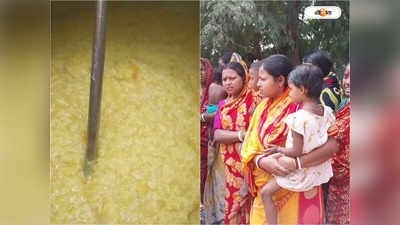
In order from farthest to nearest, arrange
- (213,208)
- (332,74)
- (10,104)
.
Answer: (213,208)
(332,74)
(10,104)

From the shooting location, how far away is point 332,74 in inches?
118

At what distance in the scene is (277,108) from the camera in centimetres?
307

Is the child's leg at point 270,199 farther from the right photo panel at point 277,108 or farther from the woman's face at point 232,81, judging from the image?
the woman's face at point 232,81

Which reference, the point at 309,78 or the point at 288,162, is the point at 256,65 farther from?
the point at 288,162

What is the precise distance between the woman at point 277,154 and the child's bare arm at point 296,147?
4 cm

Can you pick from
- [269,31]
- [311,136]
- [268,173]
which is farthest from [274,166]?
[269,31]

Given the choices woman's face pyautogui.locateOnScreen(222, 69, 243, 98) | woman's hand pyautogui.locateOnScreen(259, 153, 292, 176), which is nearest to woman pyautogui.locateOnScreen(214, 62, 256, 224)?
woman's face pyautogui.locateOnScreen(222, 69, 243, 98)

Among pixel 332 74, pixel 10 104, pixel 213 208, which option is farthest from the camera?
pixel 213 208

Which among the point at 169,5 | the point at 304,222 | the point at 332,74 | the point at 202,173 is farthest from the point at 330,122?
the point at 169,5

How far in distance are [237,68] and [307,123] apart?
0.69 m

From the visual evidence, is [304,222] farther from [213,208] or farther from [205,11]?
[205,11]

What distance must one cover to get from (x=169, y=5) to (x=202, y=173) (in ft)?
4.92

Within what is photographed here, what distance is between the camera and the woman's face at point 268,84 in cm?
306

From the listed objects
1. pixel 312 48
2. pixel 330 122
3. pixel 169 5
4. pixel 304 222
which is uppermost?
pixel 169 5
